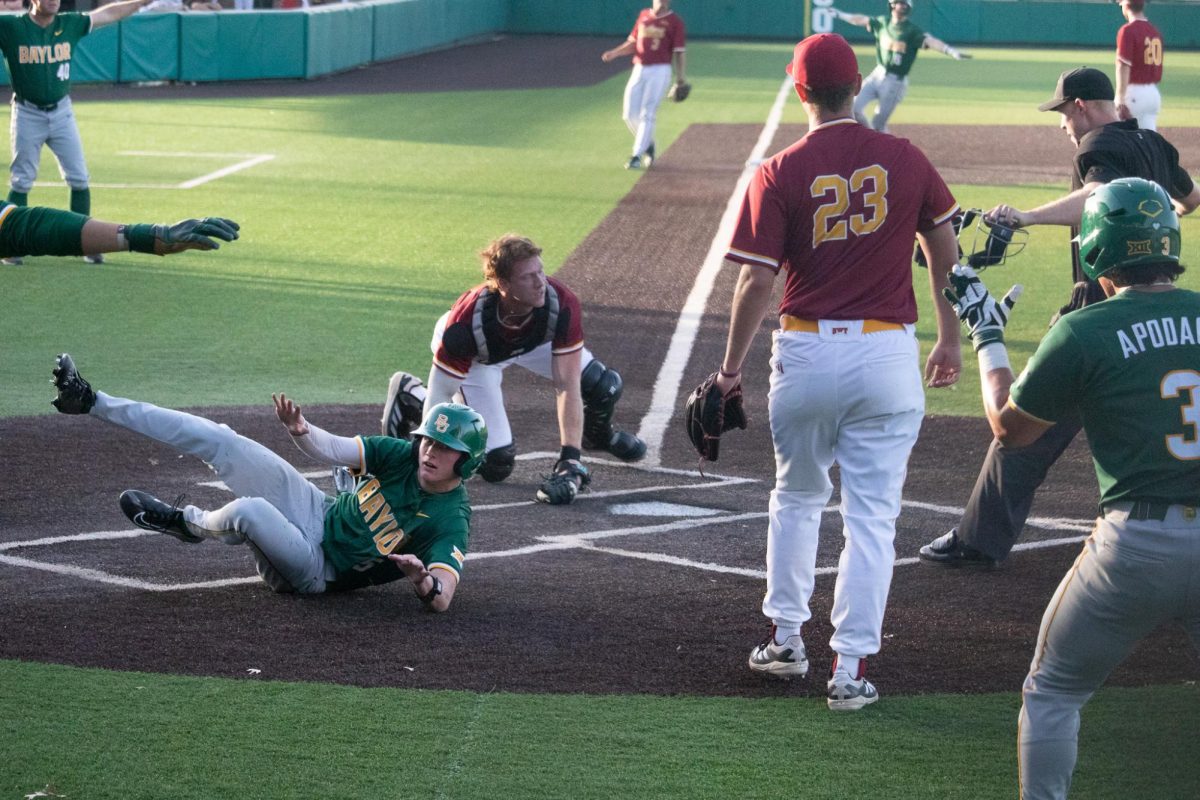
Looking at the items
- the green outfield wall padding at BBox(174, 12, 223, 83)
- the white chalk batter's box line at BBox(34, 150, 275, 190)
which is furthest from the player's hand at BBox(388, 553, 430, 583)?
the green outfield wall padding at BBox(174, 12, 223, 83)

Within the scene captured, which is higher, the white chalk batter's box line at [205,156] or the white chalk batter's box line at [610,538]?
the white chalk batter's box line at [610,538]

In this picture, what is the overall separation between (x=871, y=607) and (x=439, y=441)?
72.6 inches

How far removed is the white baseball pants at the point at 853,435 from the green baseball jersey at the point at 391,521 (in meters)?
1.50

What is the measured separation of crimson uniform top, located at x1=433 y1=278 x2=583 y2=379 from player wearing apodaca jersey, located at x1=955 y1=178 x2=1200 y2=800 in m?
4.09

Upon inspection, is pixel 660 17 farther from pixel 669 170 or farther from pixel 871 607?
pixel 871 607

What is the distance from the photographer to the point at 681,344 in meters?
12.1

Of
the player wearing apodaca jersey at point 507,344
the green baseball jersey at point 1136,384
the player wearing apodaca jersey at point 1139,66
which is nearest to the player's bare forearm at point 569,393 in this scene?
the player wearing apodaca jersey at point 507,344

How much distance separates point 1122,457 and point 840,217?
1.56 metres

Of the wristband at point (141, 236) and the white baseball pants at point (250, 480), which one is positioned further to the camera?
the white baseball pants at point (250, 480)

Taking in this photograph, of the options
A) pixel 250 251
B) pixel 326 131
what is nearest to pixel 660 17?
pixel 326 131

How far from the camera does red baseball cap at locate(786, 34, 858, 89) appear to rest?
535 centimetres

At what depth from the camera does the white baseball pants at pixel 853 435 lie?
17.6 ft

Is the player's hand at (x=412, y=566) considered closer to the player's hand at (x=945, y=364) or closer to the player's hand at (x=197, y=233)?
the player's hand at (x=197, y=233)

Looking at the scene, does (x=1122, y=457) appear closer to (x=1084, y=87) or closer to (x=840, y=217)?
(x=840, y=217)
